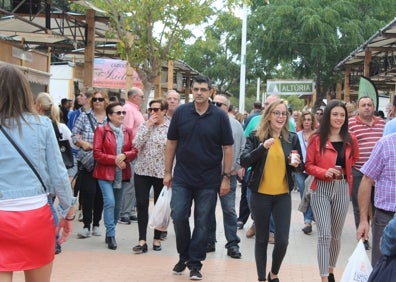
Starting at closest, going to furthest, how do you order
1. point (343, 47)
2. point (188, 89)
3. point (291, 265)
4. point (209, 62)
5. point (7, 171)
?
point (7, 171) → point (291, 265) → point (343, 47) → point (188, 89) → point (209, 62)

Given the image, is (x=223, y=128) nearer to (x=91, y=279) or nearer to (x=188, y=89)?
(x=91, y=279)

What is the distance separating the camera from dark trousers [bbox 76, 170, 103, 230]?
8.45 m

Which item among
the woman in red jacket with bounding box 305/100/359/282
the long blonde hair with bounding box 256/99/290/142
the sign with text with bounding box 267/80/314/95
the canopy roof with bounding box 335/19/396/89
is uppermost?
the canopy roof with bounding box 335/19/396/89

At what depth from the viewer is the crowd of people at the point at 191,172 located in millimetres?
3887

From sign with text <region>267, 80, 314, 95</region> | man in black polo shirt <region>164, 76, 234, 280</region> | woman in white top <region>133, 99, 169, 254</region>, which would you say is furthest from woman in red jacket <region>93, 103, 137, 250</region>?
sign with text <region>267, 80, 314, 95</region>

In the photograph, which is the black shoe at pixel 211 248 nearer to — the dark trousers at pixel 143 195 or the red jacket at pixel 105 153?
the dark trousers at pixel 143 195

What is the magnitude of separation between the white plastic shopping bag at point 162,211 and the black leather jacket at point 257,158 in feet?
4.21

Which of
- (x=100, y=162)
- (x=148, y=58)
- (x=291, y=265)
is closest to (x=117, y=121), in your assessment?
(x=100, y=162)

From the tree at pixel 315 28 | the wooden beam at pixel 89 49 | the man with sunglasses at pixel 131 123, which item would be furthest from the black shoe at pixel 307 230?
the tree at pixel 315 28

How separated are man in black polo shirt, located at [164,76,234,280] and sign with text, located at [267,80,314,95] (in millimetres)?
18650

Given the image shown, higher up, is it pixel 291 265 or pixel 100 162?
pixel 100 162

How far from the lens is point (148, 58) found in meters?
15.6

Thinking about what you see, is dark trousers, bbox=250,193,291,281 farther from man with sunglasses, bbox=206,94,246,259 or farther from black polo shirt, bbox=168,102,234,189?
man with sunglasses, bbox=206,94,246,259

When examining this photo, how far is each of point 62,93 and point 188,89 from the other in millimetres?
6956
